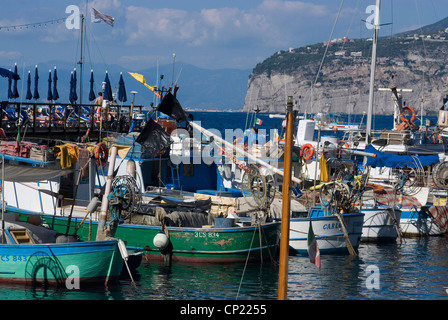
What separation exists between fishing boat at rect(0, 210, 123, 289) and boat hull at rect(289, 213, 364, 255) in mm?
8494

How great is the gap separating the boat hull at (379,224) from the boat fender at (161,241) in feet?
33.8

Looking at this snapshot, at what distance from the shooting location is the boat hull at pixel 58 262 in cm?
2052

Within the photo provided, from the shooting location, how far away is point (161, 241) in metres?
25.2

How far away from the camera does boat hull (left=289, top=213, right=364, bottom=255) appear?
1077 inches

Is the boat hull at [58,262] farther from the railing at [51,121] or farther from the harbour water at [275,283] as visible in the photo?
the railing at [51,121]

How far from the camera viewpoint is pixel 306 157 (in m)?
35.6

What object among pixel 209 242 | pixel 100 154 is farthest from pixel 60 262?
pixel 100 154

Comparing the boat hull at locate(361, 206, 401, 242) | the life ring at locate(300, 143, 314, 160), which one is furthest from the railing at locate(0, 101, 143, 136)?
the boat hull at locate(361, 206, 401, 242)

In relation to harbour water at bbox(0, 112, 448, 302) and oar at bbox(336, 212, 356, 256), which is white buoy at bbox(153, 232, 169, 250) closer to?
harbour water at bbox(0, 112, 448, 302)

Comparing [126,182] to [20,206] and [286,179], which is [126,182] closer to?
[20,206]

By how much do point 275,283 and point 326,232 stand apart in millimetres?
5114
